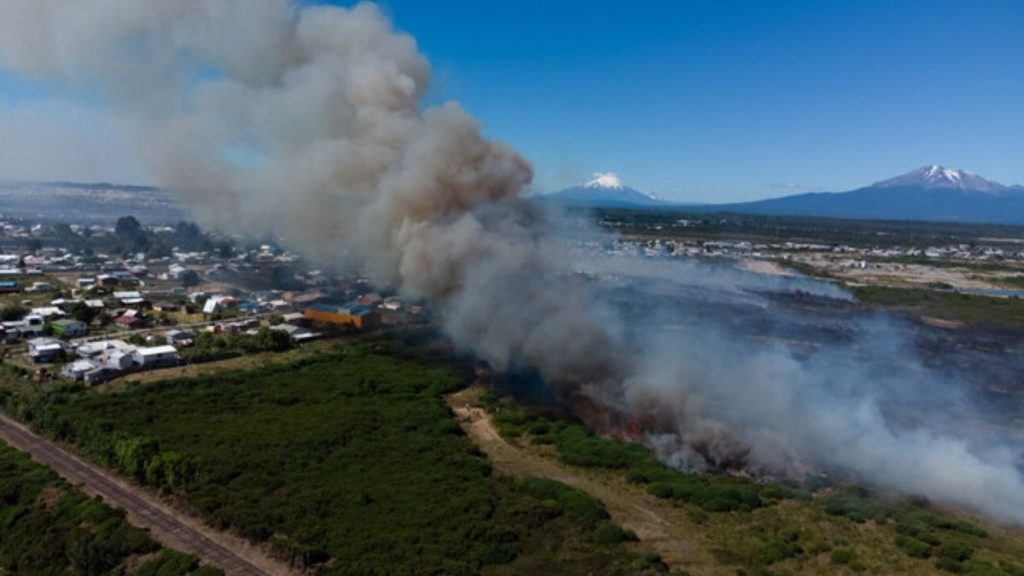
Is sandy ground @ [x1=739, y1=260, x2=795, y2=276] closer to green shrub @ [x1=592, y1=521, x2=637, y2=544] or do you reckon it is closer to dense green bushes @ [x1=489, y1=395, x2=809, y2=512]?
dense green bushes @ [x1=489, y1=395, x2=809, y2=512]

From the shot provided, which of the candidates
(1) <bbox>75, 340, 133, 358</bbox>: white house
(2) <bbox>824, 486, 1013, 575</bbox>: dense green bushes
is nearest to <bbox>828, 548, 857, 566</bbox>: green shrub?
(2) <bbox>824, 486, 1013, 575</bbox>: dense green bushes

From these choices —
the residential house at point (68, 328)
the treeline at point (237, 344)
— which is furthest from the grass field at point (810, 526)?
the residential house at point (68, 328)

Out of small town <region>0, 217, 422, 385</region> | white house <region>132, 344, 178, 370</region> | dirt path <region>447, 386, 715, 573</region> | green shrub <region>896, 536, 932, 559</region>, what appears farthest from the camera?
small town <region>0, 217, 422, 385</region>

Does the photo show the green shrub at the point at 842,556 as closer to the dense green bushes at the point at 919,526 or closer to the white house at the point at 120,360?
the dense green bushes at the point at 919,526

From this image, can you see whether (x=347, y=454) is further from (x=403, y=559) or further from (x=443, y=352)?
(x=443, y=352)

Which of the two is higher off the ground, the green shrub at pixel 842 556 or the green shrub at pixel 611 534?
the green shrub at pixel 611 534

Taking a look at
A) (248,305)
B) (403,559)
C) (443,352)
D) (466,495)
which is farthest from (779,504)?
(248,305)
